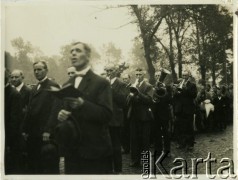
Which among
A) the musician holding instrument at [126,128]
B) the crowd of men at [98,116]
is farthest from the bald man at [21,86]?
the musician holding instrument at [126,128]

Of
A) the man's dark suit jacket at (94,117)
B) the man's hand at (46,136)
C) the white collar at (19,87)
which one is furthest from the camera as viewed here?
the white collar at (19,87)

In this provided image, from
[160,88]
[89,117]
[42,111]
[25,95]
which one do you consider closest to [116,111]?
[89,117]

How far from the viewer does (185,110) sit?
5297 mm

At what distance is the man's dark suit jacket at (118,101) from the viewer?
5070mm

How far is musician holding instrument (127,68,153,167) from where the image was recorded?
5156 mm

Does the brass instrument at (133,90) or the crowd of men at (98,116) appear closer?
the crowd of men at (98,116)

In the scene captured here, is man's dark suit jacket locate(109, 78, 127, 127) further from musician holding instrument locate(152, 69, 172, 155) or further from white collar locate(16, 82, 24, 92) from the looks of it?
white collar locate(16, 82, 24, 92)

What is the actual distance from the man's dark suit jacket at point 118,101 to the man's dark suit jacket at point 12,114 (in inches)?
48.8

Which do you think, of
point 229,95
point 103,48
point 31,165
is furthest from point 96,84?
point 229,95

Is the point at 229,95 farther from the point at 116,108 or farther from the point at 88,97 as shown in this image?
the point at 88,97

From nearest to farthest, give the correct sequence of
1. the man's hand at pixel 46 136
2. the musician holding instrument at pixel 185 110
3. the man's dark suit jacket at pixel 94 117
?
the man's dark suit jacket at pixel 94 117, the man's hand at pixel 46 136, the musician holding instrument at pixel 185 110

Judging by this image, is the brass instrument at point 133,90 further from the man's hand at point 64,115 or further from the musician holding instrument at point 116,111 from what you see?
the man's hand at point 64,115

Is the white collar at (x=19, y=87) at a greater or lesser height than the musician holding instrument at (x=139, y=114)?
greater

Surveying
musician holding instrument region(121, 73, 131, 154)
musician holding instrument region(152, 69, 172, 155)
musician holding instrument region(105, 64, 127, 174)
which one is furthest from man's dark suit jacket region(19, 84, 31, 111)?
musician holding instrument region(152, 69, 172, 155)
